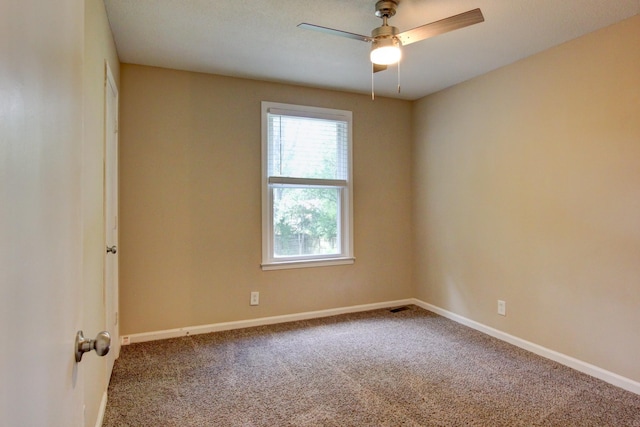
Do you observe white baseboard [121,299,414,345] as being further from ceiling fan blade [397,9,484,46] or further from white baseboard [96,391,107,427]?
ceiling fan blade [397,9,484,46]

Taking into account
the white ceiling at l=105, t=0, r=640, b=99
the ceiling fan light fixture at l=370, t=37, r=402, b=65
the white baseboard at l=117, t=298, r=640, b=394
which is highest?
the white ceiling at l=105, t=0, r=640, b=99

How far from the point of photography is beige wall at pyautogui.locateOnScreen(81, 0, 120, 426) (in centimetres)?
177

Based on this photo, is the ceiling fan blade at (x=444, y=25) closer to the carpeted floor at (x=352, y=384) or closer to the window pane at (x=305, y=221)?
the window pane at (x=305, y=221)

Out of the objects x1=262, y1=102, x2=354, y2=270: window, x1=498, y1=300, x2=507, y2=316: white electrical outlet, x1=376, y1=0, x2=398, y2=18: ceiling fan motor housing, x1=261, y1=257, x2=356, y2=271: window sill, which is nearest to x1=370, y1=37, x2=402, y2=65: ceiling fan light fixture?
x1=376, y1=0, x2=398, y2=18: ceiling fan motor housing

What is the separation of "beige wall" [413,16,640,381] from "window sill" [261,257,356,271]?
101 cm

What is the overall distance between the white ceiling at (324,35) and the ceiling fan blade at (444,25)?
252 mm

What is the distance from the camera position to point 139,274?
334cm

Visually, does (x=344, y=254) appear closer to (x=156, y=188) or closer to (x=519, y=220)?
(x=519, y=220)

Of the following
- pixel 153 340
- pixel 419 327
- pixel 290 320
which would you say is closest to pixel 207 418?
pixel 153 340

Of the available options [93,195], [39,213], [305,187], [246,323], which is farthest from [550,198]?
[39,213]

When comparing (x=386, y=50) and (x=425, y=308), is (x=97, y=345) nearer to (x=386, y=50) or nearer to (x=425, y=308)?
(x=386, y=50)

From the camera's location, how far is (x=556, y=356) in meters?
2.95

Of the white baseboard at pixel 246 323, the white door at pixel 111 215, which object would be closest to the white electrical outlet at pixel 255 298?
the white baseboard at pixel 246 323

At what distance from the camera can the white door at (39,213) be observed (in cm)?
51
